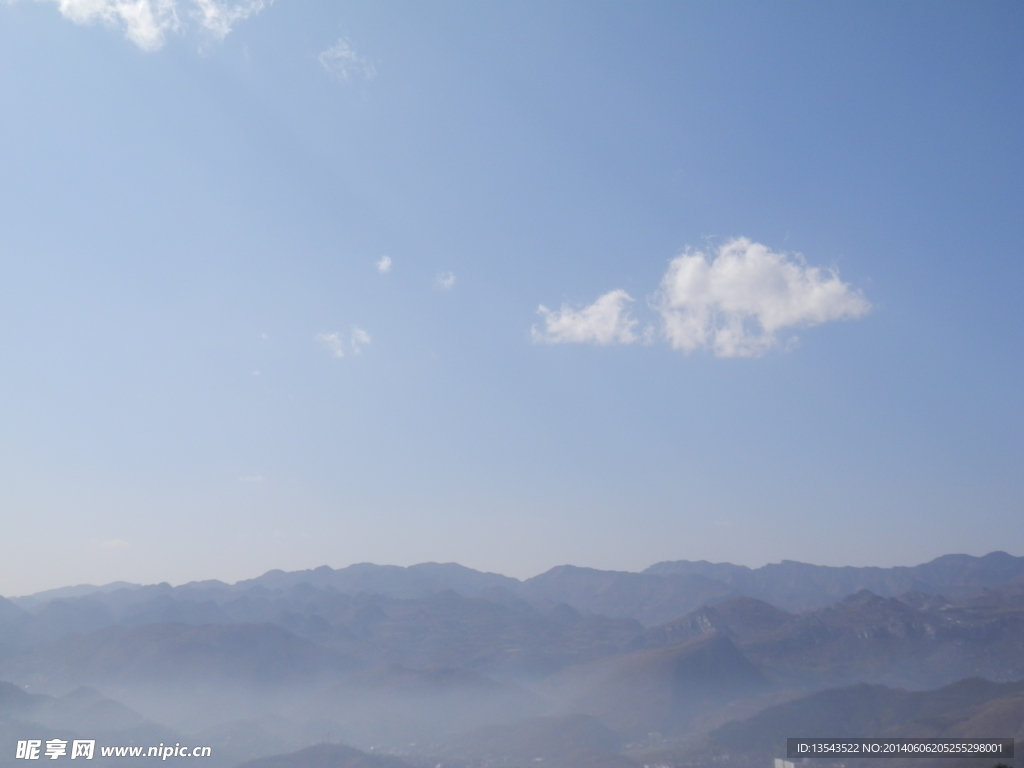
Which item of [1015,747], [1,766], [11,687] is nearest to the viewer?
[1015,747]

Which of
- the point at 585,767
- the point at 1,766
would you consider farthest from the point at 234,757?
the point at 585,767

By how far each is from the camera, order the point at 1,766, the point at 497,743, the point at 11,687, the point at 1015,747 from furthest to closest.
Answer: the point at 497,743, the point at 11,687, the point at 1,766, the point at 1015,747

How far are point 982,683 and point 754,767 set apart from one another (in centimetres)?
7245

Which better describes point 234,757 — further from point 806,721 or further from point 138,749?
point 806,721

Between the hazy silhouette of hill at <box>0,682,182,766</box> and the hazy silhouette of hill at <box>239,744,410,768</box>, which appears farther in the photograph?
the hazy silhouette of hill at <box>239,744,410,768</box>

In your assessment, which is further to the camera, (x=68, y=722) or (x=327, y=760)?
(x=68, y=722)

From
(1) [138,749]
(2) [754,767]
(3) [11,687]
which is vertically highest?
(3) [11,687]

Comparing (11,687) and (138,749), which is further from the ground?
(11,687)

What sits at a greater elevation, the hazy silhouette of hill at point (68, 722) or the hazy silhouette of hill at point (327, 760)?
the hazy silhouette of hill at point (68, 722)

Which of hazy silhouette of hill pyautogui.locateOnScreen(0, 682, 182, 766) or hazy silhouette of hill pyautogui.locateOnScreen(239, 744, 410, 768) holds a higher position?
hazy silhouette of hill pyautogui.locateOnScreen(0, 682, 182, 766)

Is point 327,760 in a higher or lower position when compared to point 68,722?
lower

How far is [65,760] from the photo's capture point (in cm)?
14500

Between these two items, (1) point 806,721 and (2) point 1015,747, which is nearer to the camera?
(2) point 1015,747

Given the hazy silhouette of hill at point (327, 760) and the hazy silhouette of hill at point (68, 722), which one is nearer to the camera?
the hazy silhouette of hill at point (68, 722)
